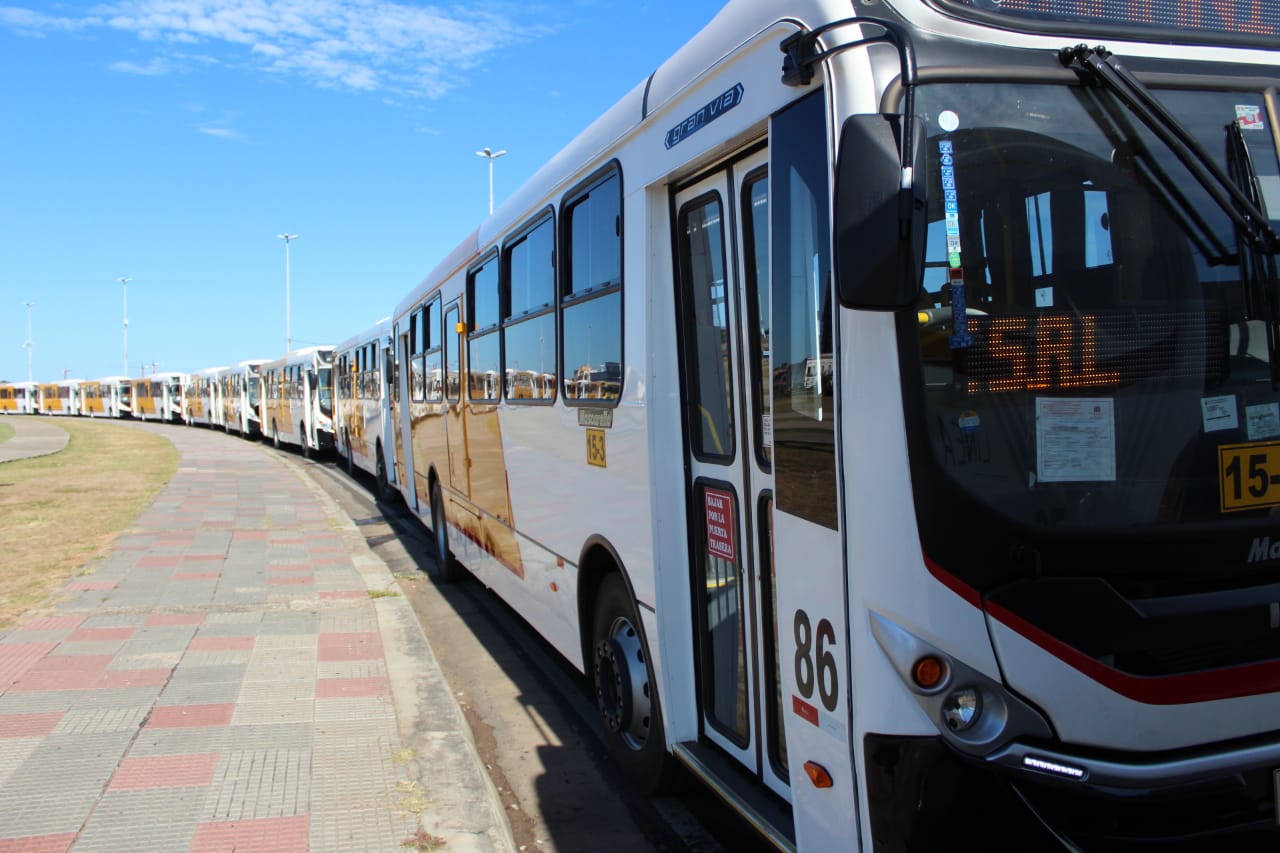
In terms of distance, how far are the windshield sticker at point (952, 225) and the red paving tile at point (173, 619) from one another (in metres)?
6.70

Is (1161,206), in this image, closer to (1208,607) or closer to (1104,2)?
(1104,2)

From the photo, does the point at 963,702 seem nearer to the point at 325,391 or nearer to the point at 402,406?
the point at 402,406

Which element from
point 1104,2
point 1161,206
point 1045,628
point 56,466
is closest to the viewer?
point 1045,628

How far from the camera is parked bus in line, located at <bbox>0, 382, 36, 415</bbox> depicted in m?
83.6

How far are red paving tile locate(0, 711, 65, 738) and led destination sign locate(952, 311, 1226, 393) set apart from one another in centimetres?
496

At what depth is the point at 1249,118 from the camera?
2594mm

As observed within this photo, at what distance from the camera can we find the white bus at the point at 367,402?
14.8m

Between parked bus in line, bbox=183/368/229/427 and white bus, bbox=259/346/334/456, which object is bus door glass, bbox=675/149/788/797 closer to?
white bus, bbox=259/346/334/456

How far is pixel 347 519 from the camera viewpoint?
46.0 ft

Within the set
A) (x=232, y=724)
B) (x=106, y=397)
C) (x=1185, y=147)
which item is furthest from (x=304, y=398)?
(x=106, y=397)

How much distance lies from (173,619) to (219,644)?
966 millimetres

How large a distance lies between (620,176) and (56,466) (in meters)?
21.2

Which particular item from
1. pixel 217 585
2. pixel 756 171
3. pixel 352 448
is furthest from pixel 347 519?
pixel 756 171

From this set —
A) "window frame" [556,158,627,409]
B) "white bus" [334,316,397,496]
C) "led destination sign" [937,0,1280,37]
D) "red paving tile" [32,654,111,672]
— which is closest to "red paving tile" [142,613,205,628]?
"red paving tile" [32,654,111,672]
